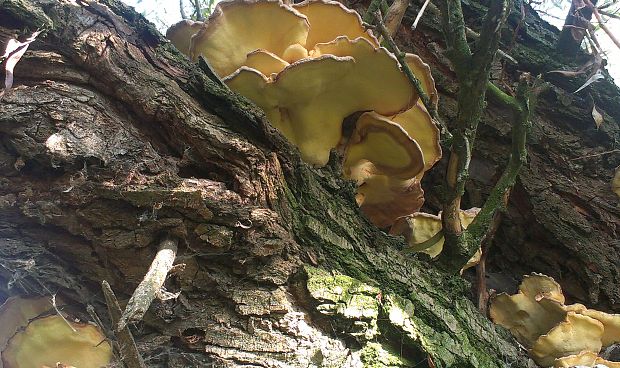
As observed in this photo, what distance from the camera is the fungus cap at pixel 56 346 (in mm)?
1678

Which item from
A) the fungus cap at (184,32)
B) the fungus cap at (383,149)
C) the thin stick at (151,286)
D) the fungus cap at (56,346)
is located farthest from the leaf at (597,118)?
the fungus cap at (56,346)

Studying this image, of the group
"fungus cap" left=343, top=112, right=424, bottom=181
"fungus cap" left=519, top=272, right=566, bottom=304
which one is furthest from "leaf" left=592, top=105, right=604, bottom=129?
"fungus cap" left=343, top=112, right=424, bottom=181

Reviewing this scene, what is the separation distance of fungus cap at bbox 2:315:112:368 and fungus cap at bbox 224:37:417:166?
0.98 metres

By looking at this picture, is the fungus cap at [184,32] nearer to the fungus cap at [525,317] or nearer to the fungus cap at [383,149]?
the fungus cap at [383,149]

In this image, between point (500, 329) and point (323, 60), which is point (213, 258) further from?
point (500, 329)

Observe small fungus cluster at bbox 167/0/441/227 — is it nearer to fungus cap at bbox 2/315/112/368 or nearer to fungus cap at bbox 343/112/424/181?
fungus cap at bbox 343/112/424/181

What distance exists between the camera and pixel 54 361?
177 centimetres

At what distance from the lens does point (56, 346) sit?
175 centimetres

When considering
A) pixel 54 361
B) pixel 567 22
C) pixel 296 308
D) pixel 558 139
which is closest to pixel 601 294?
pixel 558 139

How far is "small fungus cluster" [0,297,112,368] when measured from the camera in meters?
1.69

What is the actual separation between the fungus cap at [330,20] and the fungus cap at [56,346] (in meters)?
1.40

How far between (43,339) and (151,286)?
0.65 m

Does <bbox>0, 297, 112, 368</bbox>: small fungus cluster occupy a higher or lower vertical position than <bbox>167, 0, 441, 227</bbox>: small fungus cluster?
lower

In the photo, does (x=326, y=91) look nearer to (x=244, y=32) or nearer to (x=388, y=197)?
(x=244, y=32)
